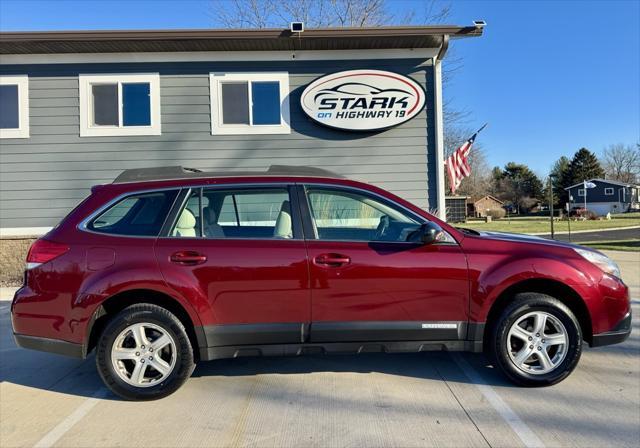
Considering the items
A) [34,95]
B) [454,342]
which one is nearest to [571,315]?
[454,342]

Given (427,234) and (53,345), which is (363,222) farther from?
(53,345)

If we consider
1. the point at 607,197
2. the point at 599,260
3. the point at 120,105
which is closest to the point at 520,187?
the point at 607,197

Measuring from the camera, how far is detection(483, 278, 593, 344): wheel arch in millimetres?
3621

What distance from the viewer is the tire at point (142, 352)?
3461mm

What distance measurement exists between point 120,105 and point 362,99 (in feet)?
16.2

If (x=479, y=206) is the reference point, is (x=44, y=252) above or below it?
below

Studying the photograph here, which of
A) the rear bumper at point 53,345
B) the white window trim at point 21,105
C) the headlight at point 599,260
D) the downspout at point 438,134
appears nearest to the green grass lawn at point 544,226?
the downspout at point 438,134

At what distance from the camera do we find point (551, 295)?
12.2 ft

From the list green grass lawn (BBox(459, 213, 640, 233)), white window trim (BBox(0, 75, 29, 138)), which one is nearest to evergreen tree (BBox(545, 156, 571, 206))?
green grass lawn (BBox(459, 213, 640, 233))

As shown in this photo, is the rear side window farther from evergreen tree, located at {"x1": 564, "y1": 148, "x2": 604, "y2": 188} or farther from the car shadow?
evergreen tree, located at {"x1": 564, "y1": 148, "x2": 604, "y2": 188}

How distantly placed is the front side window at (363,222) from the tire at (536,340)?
1047mm

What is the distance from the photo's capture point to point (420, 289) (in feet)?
11.6

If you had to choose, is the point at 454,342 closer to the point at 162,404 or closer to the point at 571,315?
the point at 571,315

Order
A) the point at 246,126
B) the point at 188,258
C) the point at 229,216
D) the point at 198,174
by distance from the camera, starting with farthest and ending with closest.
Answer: the point at 246,126 → the point at 229,216 → the point at 198,174 → the point at 188,258
